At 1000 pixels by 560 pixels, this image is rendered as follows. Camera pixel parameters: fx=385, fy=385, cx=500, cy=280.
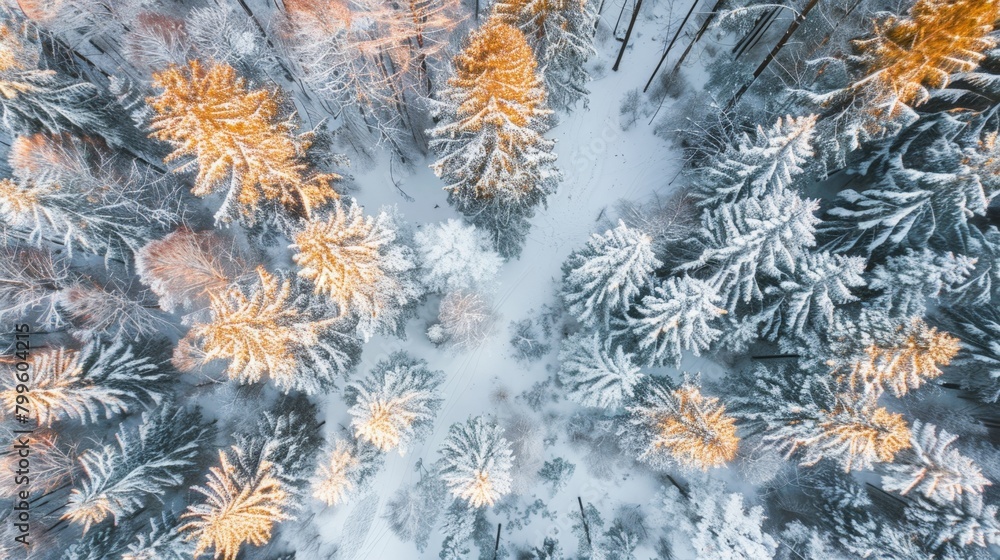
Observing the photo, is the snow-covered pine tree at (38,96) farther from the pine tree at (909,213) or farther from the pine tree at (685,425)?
the pine tree at (909,213)

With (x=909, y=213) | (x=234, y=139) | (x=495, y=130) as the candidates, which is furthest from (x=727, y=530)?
(x=234, y=139)

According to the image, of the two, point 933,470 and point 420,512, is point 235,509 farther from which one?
point 933,470

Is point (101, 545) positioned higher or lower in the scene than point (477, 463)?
lower

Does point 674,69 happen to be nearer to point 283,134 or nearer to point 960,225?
point 960,225

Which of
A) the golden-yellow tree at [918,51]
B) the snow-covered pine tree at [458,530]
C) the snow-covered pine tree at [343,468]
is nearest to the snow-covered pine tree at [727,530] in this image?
the snow-covered pine tree at [458,530]

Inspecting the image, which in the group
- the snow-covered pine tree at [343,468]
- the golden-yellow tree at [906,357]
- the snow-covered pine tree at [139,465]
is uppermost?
the golden-yellow tree at [906,357]

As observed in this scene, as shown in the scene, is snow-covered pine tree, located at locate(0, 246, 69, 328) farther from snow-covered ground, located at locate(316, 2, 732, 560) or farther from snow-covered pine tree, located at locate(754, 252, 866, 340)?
snow-covered pine tree, located at locate(754, 252, 866, 340)

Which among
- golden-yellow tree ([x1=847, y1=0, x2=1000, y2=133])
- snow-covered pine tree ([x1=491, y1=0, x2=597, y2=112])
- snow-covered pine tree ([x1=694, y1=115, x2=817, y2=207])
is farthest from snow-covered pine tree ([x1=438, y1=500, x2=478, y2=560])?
golden-yellow tree ([x1=847, y1=0, x2=1000, y2=133])
